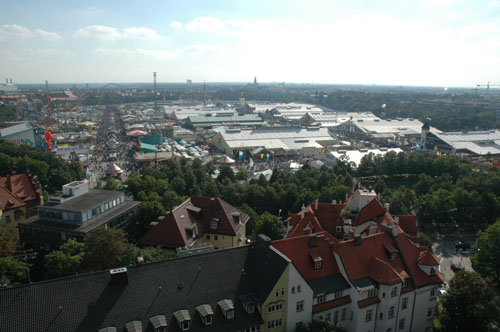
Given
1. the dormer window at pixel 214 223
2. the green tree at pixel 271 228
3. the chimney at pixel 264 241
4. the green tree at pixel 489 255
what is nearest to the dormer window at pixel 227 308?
the chimney at pixel 264 241

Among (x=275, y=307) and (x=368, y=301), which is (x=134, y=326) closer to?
(x=275, y=307)

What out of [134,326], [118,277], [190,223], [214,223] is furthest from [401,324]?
[118,277]

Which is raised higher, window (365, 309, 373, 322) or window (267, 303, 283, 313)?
window (267, 303, 283, 313)

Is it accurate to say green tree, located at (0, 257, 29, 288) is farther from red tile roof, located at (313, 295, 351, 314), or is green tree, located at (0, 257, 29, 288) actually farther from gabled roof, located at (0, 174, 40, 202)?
red tile roof, located at (313, 295, 351, 314)

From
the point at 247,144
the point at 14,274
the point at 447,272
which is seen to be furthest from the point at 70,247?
the point at 247,144

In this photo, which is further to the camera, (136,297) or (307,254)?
(307,254)

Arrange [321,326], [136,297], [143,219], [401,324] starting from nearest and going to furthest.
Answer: [136,297]
[321,326]
[401,324]
[143,219]

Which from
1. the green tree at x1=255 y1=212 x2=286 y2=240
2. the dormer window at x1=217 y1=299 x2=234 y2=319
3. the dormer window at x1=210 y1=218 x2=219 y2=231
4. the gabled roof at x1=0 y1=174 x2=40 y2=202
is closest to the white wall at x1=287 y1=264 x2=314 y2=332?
the dormer window at x1=217 y1=299 x2=234 y2=319
